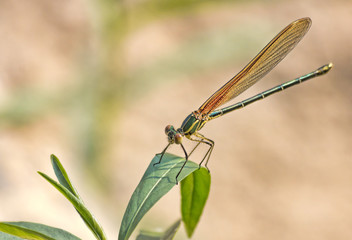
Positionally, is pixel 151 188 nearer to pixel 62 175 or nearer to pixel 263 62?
pixel 62 175

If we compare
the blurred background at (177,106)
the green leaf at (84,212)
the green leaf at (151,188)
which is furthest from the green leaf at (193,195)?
the blurred background at (177,106)

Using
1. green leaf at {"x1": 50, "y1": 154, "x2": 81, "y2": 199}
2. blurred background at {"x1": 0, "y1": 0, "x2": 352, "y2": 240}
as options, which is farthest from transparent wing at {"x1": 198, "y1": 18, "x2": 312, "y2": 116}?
blurred background at {"x1": 0, "y1": 0, "x2": 352, "y2": 240}

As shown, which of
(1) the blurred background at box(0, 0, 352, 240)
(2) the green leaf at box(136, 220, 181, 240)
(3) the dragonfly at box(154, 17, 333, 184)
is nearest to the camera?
(2) the green leaf at box(136, 220, 181, 240)

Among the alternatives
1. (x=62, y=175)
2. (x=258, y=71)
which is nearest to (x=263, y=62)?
(x=258, y=71)

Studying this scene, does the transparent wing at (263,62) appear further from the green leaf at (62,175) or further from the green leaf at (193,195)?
the green leaf at (62,175)

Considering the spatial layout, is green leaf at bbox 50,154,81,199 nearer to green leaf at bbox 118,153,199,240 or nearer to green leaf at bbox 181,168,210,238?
green leaf at bbox 118,153,199,240
